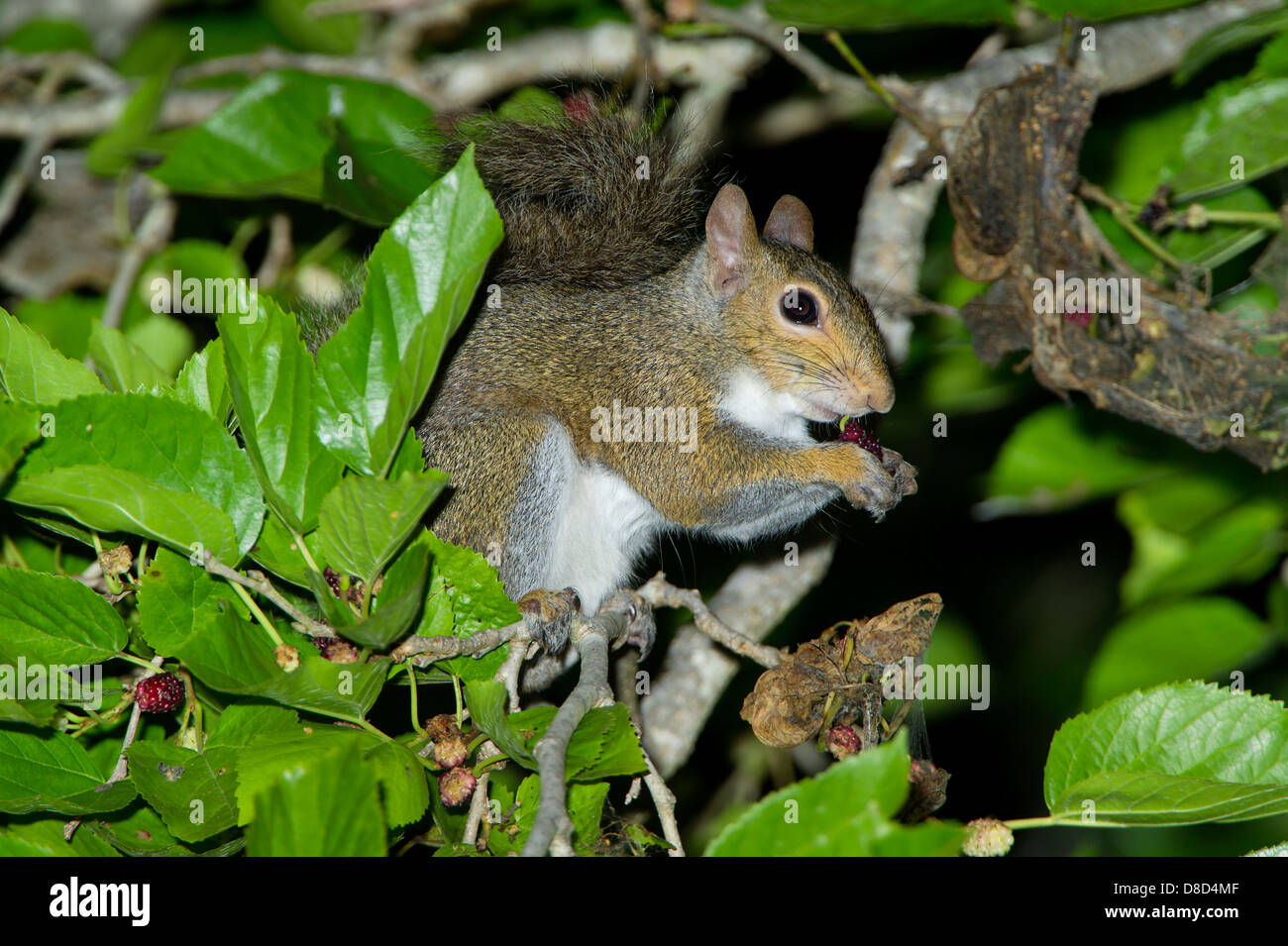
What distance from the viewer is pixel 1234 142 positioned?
245 centimetres

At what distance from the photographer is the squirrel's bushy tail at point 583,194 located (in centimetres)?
243

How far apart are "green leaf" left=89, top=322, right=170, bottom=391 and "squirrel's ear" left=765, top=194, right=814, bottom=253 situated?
1.59 metres

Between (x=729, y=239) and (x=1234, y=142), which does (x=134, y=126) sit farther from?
(x=1234, y=142)

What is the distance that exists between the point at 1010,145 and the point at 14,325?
1.99 m

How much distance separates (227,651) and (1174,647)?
7.60ft

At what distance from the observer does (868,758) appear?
113 centimetres

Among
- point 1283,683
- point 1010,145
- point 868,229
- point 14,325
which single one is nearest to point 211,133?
point 14,325

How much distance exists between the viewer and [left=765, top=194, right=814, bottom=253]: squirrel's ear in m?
2.79

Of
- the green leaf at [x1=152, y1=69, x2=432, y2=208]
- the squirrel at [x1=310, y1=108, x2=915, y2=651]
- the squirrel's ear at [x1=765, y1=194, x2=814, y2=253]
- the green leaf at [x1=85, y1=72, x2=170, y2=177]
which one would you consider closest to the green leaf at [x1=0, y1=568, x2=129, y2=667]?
the squirrel at [x1=310, y1=108, x2=915, y2=651]

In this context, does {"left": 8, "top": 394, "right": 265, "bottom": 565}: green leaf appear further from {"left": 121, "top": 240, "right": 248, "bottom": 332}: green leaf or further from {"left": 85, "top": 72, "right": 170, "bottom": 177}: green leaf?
{"left": 85, "top": 72, "right": 170, "bottom": 177}: green leaf

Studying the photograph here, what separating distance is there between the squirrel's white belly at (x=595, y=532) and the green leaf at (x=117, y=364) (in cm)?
90

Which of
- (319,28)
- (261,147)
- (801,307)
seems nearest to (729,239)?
(801,307)

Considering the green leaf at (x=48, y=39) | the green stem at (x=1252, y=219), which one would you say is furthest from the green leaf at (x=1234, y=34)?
the green leaf at (x=48, y=39)

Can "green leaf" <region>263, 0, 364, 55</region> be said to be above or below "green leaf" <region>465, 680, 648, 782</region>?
above
